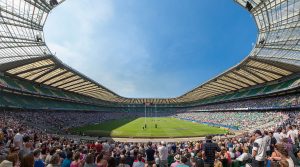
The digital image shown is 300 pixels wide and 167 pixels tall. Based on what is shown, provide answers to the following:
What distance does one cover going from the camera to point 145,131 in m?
56.5

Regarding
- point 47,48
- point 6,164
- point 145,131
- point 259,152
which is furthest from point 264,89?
point 6,164

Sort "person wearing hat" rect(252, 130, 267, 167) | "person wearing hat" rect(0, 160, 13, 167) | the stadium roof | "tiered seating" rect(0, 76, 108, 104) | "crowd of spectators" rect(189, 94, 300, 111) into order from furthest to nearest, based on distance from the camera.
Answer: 1. "crowd of spectators" rect(189, 94, 300, 111)
2. "tiered seating" rect(0, 76, 108, 104)
3. the stadium roof
4. "person wearing hat" rect(252, 130, 267, 167)
5. "person wearing hat" rect(0, 160, 13, 167)

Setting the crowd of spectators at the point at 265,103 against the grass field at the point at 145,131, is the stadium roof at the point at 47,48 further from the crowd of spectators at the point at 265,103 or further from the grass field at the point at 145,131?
the grass field at the point at 145,131

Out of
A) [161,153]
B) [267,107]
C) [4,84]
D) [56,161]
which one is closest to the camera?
[56,161]

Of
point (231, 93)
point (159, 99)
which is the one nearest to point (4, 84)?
point (231, 93)

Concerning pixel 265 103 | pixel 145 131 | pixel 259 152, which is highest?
pixel 265 103

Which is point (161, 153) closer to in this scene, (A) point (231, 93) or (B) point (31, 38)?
(B) point (31, 38)

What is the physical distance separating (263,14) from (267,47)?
8998 millimetres

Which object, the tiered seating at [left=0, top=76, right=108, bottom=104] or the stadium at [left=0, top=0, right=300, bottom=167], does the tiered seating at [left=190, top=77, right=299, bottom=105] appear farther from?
the tiered seating at [left=0, top=76, right=108, bottom=104]

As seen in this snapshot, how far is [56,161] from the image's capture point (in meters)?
6.87

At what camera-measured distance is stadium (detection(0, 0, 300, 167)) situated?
9938 millimetres

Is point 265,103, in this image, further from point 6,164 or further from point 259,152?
point 6,164

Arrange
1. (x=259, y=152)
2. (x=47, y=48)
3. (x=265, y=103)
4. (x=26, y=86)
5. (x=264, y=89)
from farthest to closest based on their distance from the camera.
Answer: (x=264, y=89), (x=265, y=103), (x=26, y=86), (x=47, y=48), (x=259, y=152)

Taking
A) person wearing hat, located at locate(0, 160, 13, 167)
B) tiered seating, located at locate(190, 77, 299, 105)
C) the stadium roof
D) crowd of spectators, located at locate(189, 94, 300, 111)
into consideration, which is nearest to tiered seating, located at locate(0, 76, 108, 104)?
the stadium roof
